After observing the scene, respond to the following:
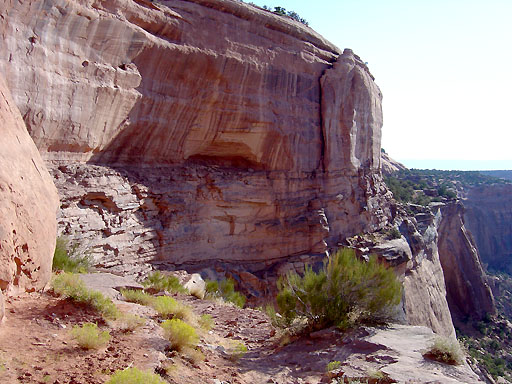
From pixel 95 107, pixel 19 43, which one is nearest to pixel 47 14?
pixel 19 43

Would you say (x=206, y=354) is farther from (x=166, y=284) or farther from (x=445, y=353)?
(x=166, y=284)

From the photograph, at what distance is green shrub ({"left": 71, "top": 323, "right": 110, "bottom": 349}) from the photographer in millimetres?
4801

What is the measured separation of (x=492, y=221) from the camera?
58.4m

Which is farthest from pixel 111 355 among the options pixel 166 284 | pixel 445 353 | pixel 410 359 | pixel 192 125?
pixel 192 125

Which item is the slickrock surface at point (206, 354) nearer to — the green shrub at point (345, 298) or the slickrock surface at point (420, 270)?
the green shrub at point (345, 298)

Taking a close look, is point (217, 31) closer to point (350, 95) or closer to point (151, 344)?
point (350, 95)

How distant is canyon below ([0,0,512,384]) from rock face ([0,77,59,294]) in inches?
1.2

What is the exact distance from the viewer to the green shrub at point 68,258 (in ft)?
29.1

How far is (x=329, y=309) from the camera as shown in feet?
24.7

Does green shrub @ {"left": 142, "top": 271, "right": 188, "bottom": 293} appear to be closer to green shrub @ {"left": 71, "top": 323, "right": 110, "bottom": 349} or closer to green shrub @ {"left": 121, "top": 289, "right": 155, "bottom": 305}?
green shrub @ {"left": 121, "top": 289, "right": 155, "bottom": 305}

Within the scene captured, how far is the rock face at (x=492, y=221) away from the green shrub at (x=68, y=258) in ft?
180

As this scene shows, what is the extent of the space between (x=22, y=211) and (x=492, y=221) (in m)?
63.4

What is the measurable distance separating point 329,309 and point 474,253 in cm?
3483

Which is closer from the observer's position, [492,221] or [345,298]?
[345,298]
